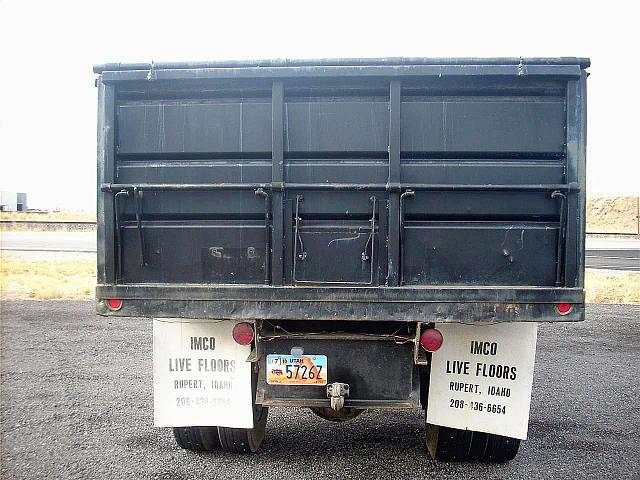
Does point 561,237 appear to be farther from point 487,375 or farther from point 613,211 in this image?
point 613,211

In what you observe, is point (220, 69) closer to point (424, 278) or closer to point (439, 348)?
point (424, 278)

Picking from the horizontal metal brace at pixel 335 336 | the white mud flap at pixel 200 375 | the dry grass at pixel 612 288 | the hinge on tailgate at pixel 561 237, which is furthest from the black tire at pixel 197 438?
the dry grass at pixel 612 288

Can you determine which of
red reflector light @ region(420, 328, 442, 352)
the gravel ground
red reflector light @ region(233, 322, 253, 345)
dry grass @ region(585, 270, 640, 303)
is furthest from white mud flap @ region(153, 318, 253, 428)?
dry grass @ region(585, 270, 640, 303)

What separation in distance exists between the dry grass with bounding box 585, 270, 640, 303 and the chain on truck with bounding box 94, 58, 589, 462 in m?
11.2

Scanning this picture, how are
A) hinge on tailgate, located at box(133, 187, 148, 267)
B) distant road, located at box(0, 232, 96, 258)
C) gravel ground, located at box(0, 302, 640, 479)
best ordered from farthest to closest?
distant road, located at box(0, 232, 96, 258), gravel ground, located at box(0, 302, 640, 479), hinge on tailgate, located at box(133, 187, 148, 267)

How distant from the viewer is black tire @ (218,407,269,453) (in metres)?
4.30

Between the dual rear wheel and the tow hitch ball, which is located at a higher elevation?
the tow hitch ball

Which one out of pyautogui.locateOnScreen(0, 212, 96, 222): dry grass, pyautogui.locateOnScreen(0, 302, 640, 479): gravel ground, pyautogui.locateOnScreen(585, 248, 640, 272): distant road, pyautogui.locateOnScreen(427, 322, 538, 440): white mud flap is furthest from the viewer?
pyautogui.locateOnScreen(0, 212, 96, 222): dry grass

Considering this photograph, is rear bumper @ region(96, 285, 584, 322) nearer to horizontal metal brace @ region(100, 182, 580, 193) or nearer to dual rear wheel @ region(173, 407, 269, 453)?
horizontal metal brace @ region(100, 182, 580, 193)

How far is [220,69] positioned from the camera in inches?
139

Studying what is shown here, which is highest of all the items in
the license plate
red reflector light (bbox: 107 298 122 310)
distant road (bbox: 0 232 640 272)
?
red reflector light (bbox: 107 298 122 310)

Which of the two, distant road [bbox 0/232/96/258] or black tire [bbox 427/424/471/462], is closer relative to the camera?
black tire [bbox 427/424/471/462]

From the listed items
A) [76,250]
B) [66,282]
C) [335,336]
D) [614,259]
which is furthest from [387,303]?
[76,250]

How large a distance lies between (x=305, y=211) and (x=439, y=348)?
3.94 ft
